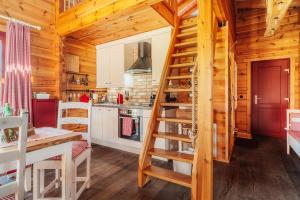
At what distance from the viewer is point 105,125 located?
3.96 metres

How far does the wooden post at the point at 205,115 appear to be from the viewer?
75.3 inches

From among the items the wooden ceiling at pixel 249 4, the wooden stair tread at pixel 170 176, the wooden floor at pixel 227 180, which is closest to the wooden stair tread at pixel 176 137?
the wooden stair tread at pixel 170 176

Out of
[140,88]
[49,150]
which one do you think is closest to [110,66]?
[140,88]

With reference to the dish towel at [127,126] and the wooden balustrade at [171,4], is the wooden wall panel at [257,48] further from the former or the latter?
the dish towel at [127,126]

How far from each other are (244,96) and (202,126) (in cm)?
368

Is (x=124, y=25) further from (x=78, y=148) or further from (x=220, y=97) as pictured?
(x=78, y=148)

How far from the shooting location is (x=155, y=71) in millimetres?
3777

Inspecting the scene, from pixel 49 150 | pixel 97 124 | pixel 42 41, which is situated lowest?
pixel 97 124

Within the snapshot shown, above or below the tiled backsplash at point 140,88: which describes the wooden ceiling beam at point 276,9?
above

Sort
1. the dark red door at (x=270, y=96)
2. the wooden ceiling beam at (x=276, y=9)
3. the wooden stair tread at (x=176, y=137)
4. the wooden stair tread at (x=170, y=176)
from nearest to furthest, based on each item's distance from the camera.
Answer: the wooden stair tread at (x=170, y=176)
the wooden stair tread at (x=176, y=137)
the wooden ceiling beam at (x=276, y=9)
the dark red door at (x=270, y=96)

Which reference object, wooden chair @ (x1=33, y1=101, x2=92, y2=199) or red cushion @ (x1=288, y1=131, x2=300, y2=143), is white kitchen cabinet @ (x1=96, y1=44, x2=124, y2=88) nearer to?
wooden chair @ (x1=33, y1=101, x2=92, y2=199)

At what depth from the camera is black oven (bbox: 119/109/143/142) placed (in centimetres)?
340

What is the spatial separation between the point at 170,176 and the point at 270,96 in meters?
4.22

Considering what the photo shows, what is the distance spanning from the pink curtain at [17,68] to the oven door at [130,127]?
170cm
